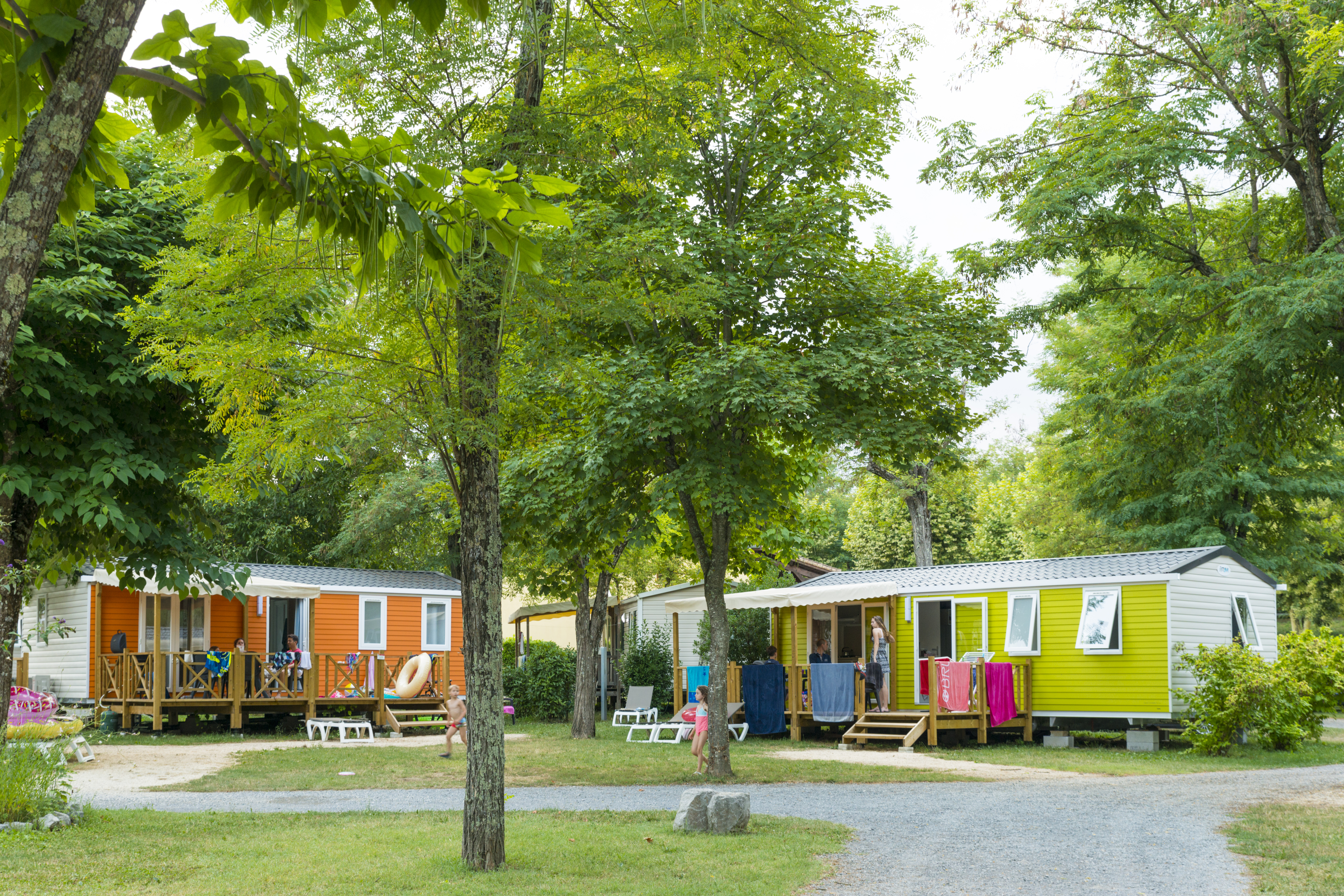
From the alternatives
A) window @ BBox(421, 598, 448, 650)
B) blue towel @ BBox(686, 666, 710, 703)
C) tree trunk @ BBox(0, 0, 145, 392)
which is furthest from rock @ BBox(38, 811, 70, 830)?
window @ BBox(421, 598, 448, 650)

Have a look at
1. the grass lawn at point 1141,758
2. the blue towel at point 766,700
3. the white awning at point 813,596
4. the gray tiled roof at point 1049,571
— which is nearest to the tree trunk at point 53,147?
the grass lawn at point 1141,758

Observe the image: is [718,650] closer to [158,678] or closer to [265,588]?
[265,588]

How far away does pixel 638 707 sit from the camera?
21031 mm

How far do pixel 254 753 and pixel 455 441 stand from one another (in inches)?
381

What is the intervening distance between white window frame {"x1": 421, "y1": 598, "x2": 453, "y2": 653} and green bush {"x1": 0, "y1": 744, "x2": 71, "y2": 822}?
1400cm

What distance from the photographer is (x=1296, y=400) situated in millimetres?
12430

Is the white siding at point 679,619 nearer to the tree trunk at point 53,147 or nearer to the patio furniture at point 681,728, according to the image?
the patio furniture at point 681,728

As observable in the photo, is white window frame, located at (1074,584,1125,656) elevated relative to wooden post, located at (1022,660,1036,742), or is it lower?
elevated

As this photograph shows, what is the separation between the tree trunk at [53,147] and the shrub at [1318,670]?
16721 millimetres

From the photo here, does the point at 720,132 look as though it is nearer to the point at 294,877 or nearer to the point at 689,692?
the point at 294,877

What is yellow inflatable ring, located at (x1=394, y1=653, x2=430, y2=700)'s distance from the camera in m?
18.8

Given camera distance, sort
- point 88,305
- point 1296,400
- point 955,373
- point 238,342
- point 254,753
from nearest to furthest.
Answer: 1. point 238,342
2. point 88,305
3. point 955,373
4. point 1296,400
5. point 254,753

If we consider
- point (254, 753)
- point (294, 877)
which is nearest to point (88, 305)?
point (294, 877)

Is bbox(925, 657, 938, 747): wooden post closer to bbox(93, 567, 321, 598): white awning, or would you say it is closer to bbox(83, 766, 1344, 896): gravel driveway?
bbox(83, 766, 1344, 896): gravel driveway
